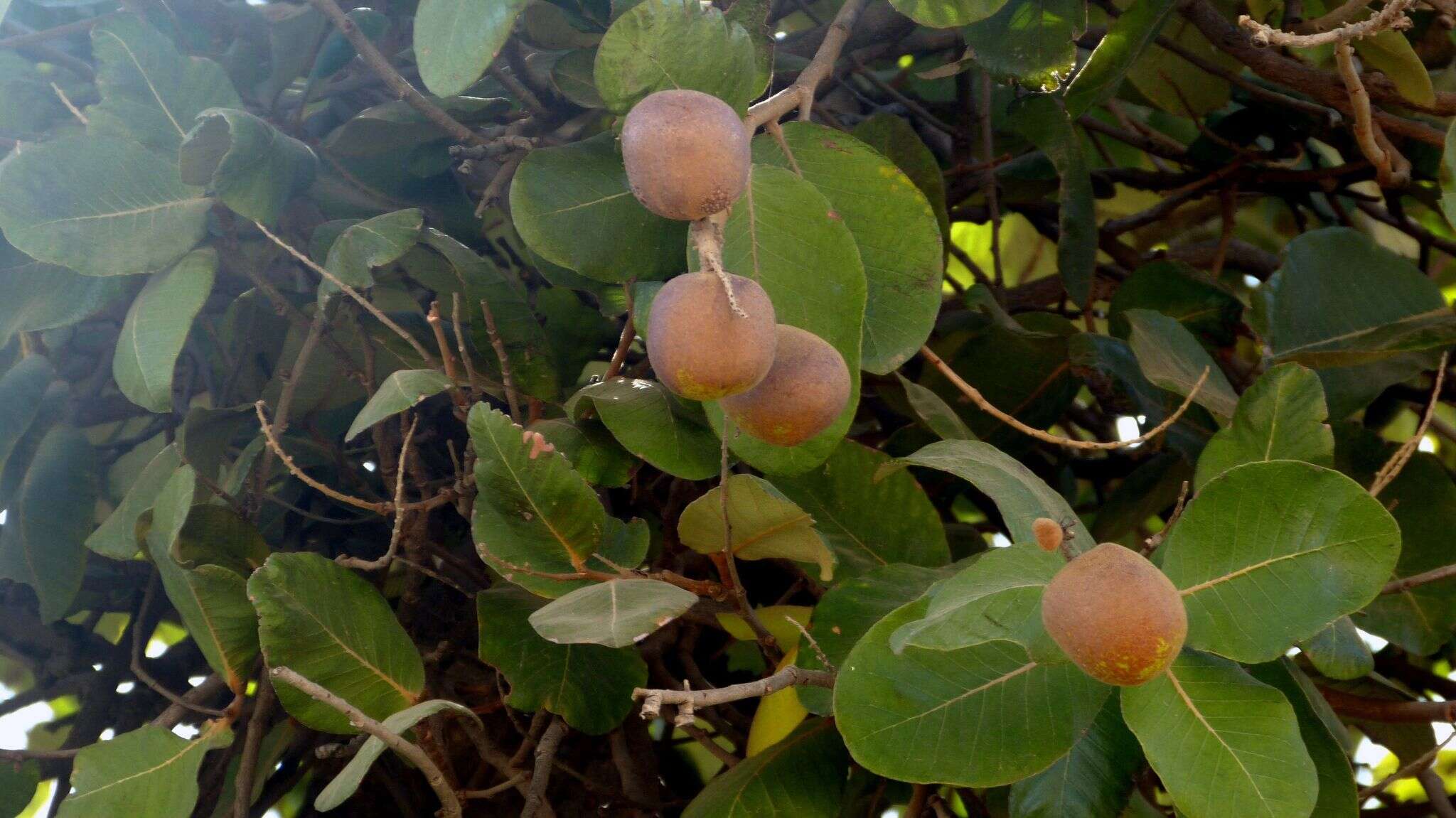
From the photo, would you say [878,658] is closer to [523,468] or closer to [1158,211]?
[523,468]

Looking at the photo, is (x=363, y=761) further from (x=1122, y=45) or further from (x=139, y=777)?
(x=1122, y=45)


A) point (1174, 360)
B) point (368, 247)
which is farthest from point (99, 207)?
point (1174, 360)

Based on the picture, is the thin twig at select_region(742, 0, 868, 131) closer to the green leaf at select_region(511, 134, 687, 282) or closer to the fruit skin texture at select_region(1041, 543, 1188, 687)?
the green leaf at select_region(511, 134, 687, 282)

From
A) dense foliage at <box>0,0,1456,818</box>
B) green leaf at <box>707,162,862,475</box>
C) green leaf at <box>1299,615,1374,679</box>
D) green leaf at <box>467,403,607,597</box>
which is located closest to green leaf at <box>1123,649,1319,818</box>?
dense foliage at <box>0,0,1456,818</box>

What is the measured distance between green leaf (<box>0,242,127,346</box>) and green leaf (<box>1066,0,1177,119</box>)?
751 millimetres

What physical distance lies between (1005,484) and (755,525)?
16 centimetres

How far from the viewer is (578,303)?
0.96 m

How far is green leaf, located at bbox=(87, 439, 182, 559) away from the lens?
2.69 feet

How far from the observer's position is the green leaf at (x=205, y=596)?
758 mm

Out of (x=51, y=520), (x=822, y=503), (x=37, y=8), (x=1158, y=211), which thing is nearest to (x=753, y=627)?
(x=822, y=503)

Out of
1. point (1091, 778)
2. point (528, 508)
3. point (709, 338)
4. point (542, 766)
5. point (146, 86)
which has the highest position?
point (709, 338)

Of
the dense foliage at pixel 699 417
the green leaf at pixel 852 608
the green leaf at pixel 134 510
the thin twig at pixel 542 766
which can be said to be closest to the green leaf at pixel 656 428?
the dense foliage at pixel 699 417

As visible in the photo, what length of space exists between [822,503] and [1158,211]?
0.61m

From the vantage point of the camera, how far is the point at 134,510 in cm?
84
